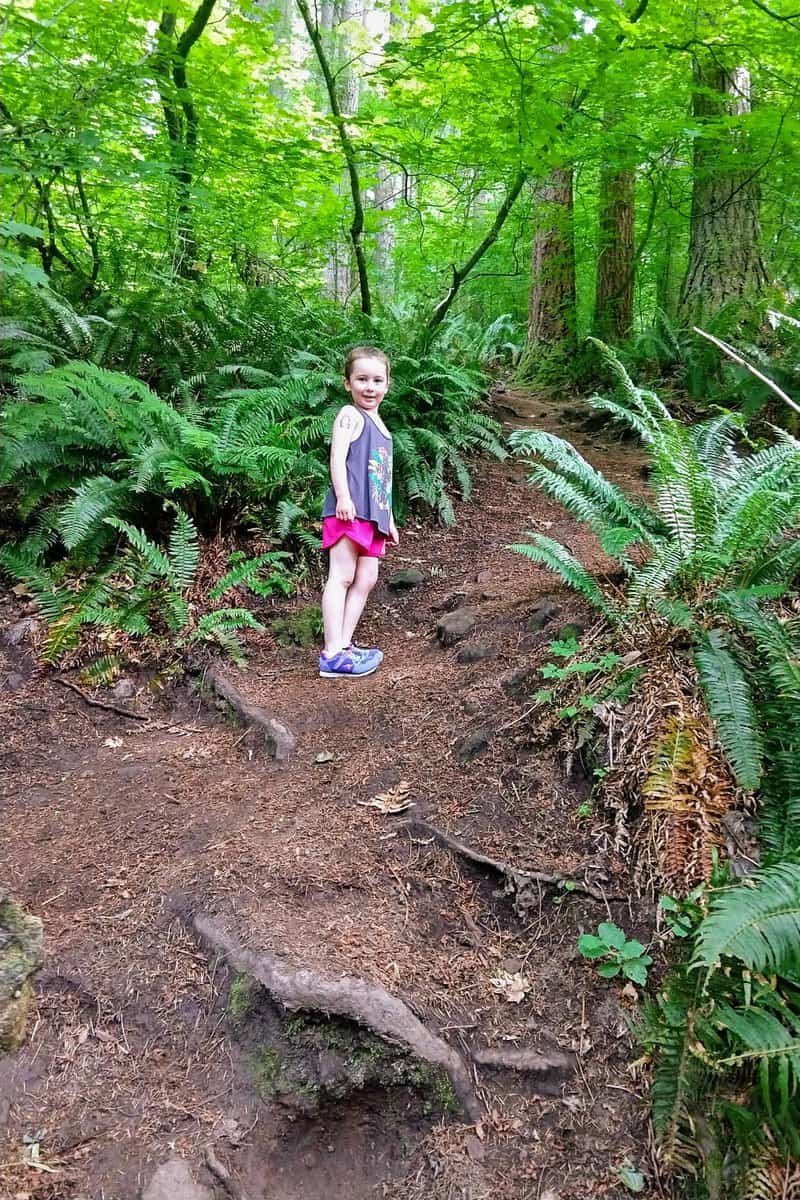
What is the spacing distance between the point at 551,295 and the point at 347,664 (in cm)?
775

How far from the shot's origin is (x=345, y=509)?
3.68 m

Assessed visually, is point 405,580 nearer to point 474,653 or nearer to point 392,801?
Result: point 474,653

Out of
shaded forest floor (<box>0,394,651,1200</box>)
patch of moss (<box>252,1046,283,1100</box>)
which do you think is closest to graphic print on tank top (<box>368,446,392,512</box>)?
shaded forest floor (<box>0,394,651,1200</box>)

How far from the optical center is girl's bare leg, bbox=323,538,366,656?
154 inches

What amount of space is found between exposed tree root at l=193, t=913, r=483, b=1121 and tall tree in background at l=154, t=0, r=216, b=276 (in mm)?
5595

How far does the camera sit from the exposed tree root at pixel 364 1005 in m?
1.85

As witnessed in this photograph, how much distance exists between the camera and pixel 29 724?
12.3 feet

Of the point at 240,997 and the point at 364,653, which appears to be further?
the point at 364,653

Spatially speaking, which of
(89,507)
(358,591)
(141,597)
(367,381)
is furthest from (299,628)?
→ (367,381)

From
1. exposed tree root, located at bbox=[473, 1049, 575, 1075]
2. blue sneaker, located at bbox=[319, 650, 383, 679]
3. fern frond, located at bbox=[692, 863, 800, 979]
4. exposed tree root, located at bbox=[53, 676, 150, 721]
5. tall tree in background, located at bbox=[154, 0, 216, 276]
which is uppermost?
tall tree in background, located at bbox=[154, 0, 216, 276]

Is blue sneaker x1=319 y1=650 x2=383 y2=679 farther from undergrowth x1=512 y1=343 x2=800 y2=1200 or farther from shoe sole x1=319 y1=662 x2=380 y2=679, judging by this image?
undergrowth x1=512 y1=343 x2=800 y2=1200

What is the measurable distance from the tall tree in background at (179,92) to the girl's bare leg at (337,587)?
3.51m

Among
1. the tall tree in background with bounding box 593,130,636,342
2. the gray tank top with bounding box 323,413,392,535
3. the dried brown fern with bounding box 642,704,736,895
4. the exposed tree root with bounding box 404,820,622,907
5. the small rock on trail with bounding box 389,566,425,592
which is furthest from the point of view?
the tall tree in background with bounding box 593,130,636,342

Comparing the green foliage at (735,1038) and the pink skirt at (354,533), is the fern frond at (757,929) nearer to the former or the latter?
the green foliage at (735,1038)
